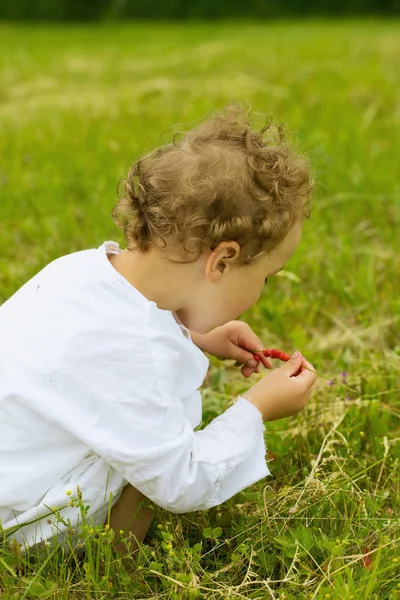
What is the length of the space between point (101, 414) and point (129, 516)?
0.30 meters

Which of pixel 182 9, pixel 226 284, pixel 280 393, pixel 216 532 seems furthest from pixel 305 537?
pixel 182 9

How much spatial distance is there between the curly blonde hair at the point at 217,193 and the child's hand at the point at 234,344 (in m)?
0.39

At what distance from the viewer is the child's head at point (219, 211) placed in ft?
5.91

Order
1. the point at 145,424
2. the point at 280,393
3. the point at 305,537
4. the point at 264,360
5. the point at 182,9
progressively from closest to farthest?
the point at 145,424, the point at 305,537, the point at 280,393, the point at 264,360, the point at 182,9

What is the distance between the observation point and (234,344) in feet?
7.34

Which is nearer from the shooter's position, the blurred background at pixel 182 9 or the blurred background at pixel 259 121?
the blurred background at pixel 259 121

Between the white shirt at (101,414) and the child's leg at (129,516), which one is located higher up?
the white shirt at (101,414)

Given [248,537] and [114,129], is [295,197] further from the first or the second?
[114,129]

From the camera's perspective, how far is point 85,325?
177 centimetres

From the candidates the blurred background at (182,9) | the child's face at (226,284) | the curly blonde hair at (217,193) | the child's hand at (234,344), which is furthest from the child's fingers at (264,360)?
the blurred background at (182,9)

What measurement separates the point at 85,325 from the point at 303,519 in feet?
2.13

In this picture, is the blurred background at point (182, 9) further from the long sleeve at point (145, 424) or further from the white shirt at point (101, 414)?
the long sleeve at point (145, 424)

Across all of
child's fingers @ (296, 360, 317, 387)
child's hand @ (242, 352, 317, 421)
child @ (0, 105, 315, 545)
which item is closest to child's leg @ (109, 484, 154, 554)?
child @ (0, 105, 315, 545)

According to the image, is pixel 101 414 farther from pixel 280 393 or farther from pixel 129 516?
pixel 280 393
